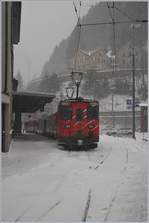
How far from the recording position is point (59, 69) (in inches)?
3465

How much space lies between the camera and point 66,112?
771 inches

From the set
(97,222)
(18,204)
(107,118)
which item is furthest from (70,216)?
(107,118)

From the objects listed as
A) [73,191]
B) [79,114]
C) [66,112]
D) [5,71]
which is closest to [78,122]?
[79,114]

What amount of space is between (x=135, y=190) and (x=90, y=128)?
429 inches

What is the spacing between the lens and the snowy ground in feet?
21.4

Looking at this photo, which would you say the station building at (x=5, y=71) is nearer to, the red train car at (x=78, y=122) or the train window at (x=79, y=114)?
the red train car at (x=78, y=122)

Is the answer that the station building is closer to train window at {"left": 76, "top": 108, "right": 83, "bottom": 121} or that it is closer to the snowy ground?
the snowy ground

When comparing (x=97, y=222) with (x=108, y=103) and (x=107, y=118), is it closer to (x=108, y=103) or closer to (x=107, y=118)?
(x=107, y=118)

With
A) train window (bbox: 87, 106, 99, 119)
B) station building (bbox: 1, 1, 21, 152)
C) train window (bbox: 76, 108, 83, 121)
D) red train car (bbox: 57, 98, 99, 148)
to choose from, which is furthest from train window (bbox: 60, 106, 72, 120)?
station building (bbox: 1, 1, 21, 152)

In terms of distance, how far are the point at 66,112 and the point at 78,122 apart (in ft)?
2.55

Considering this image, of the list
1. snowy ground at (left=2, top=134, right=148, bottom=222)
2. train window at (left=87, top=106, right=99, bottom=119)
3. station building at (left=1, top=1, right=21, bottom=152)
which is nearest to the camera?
snowy ground at (left=2, top=134, right=148, bottom=222)

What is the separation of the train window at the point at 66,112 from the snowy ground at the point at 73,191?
5.82 m

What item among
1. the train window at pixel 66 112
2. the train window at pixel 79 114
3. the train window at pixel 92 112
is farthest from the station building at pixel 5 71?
the train window at pixel 92 112

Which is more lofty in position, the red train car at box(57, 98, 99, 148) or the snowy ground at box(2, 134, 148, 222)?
the red train car at box(57, 98, 99, 148)
